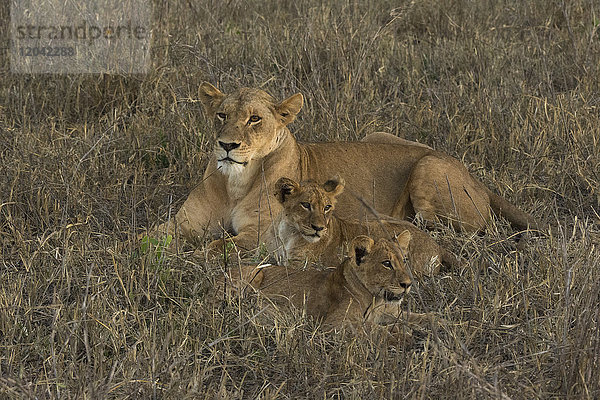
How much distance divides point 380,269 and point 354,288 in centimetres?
15

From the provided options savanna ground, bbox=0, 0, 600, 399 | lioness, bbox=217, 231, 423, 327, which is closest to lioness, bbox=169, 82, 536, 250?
savanna ground, bbox=0, 0, 600, 399

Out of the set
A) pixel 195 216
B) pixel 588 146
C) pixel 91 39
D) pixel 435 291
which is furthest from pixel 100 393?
pixel 91 39

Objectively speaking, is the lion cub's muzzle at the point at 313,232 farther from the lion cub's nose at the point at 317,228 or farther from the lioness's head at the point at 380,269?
the lioness's head at the point at 380,269

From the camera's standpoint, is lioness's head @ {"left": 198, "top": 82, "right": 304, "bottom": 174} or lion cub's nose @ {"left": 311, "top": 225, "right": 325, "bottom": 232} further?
lioness's head @ {"left": 198, "top": 82, "right": 304, "bottom": 174}

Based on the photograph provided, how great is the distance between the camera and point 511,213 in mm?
4812

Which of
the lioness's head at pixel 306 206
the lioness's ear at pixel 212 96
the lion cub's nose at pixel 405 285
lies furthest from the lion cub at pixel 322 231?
the lioness's ear at pixel 212 96

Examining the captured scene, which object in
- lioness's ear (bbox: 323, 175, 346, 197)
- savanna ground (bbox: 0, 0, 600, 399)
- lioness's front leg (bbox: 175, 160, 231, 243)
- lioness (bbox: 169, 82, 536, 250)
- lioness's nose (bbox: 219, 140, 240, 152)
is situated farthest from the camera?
lioness's front leg (bbox: 175, 160, 231, 243)

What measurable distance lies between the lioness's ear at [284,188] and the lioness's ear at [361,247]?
78 cm

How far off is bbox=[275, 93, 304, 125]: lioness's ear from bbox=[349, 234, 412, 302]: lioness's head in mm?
1510

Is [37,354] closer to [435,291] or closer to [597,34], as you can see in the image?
[435,291]

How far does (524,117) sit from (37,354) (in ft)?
12.0

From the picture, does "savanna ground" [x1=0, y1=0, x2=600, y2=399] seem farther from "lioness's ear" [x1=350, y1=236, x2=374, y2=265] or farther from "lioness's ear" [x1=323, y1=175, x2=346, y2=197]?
"lioness's ear" [x1=323, y1=175, x2=346, y2=197]

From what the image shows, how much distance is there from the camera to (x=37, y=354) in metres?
3.32

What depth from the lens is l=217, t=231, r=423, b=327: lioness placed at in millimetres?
3383
